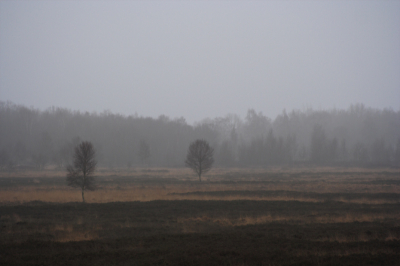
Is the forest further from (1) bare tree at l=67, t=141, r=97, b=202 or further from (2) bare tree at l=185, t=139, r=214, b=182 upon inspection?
(1) bare tree at l=67, t=141, r=97, b=202

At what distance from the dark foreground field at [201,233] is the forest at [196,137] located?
57898mm

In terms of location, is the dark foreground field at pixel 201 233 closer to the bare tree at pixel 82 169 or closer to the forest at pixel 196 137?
the bare tree at pixel 82 169

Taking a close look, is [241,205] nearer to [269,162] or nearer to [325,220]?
[325,220]

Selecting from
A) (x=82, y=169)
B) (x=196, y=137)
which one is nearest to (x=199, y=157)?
(x=82, y=169)

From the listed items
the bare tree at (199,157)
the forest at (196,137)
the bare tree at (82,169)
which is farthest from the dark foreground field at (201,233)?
the forest at (196,137)

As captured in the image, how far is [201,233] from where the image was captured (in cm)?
1372

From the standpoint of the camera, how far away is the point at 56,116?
394 ft

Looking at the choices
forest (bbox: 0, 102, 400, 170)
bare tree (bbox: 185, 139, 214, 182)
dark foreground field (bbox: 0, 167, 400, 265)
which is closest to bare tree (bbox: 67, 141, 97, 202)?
dark foreground field (bbox: 0, 167, 400, 265)

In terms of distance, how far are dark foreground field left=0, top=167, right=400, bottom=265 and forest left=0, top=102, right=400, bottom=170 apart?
5790 cm

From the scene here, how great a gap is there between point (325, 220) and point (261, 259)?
869cm

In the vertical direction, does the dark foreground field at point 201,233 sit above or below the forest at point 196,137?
below

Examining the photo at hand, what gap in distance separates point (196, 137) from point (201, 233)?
342ft

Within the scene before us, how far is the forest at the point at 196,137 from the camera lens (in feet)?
292

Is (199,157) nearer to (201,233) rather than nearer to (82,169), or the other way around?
(82,169)
